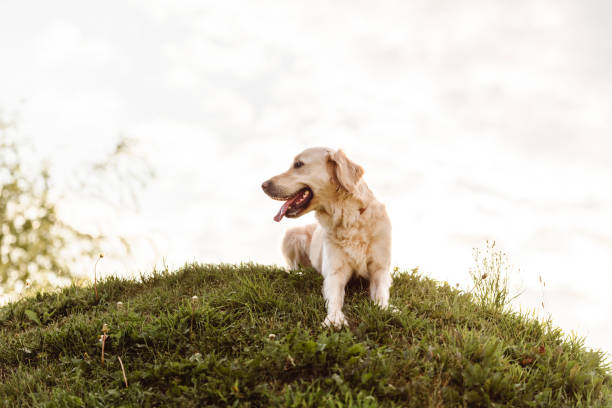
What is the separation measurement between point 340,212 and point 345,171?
448 millimetres

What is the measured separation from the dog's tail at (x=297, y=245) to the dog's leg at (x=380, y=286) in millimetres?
1908

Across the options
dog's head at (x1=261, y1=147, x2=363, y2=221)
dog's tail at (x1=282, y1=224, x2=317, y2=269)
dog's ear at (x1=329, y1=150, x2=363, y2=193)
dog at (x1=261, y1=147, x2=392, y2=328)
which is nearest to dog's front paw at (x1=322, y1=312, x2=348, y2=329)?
dog at (x1=261, y1=147, x2=392, y2=328)

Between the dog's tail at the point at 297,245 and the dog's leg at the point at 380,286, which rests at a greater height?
the dog's tail at the point at 297,245

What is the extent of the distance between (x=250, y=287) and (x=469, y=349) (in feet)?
7.09

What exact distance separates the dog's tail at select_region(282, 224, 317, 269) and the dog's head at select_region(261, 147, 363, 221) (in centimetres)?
204

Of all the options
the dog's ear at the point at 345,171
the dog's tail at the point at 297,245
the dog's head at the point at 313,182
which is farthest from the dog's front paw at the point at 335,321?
the dog's tail at the point at 297,245

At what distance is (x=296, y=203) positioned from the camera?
4871mm

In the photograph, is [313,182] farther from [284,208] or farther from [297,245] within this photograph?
[297,245]

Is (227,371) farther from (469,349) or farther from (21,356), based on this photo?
(21,356)

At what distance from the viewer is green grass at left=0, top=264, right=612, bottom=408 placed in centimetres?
311

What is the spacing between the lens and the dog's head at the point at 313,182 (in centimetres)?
478

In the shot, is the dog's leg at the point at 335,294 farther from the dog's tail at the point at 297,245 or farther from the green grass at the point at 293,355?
the dog's tail at the point at 297,245

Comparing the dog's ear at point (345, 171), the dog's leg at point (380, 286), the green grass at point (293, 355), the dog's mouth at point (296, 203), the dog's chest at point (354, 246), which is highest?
the dog's ear at point (345, 171)

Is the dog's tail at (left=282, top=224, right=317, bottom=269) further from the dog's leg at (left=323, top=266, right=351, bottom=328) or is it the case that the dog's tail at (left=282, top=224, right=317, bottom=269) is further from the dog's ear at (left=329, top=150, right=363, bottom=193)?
the dog's ear at (left=329, top=150, right=363, bottom=193)
